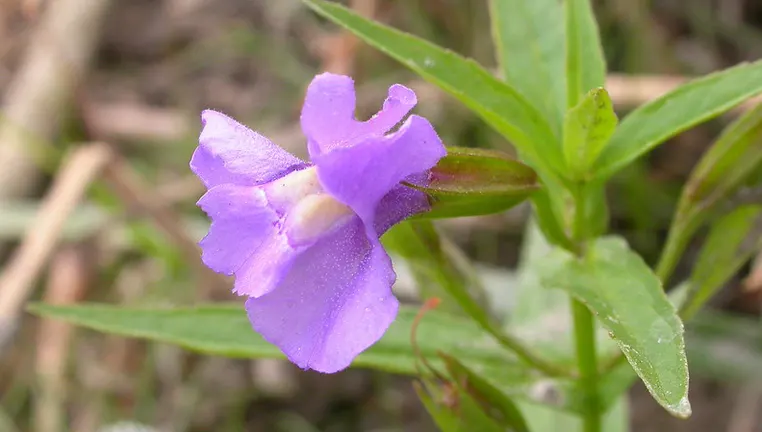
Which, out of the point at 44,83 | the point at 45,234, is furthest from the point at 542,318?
the point at 44,83

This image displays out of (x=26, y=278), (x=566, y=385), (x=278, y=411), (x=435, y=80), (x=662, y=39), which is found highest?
(x=435, y=80)

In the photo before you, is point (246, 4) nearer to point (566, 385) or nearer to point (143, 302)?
point (143, 302)

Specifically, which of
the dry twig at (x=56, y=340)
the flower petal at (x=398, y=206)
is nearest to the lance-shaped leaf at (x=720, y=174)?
the flower petal at (x=398, y=206)

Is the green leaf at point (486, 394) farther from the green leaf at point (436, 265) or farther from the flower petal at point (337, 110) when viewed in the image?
the flower petal at point (337, 110)

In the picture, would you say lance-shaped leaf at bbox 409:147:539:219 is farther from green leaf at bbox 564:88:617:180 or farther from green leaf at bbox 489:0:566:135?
green leaf at bbox 489:0:566:135

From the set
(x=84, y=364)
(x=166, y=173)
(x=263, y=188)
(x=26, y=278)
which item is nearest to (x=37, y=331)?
(x=84, y=364)
